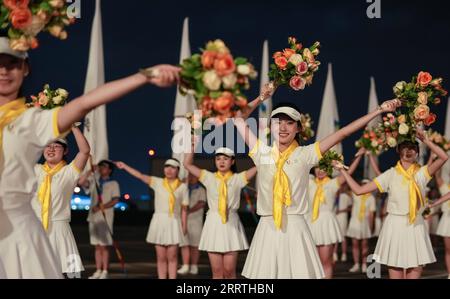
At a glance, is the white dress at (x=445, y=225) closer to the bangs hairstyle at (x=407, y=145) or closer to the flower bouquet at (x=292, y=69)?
the bangs hairstyle at (x=407, y=145)

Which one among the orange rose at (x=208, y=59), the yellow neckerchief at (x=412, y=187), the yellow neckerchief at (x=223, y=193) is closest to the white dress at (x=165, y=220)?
the yellow neckerchief at (x=223, y=193)

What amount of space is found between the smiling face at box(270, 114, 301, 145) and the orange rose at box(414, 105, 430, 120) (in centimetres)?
142

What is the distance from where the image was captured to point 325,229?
14.4m

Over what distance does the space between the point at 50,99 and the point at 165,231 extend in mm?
5562

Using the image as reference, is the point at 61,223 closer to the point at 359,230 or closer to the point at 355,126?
the point at 355,126

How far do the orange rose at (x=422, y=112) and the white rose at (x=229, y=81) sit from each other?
4774 mm

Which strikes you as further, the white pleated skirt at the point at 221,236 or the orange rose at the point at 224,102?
the white pleated skirt at the point at 221,236

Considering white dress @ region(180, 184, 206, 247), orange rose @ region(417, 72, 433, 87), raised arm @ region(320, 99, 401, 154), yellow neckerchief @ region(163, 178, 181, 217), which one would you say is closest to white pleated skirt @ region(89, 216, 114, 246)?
yellow neckerchief @ region(163, 178, 181, 217)

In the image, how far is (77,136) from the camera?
254 inches

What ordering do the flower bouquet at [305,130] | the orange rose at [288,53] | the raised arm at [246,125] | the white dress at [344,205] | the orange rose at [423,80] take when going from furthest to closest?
the white dress at [344,205]
the flower bouquet at [305,130]
the orange rose at [423,80]
the orange rose at [288,53]
the raised arm at [246,125]

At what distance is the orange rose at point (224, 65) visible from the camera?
3.90 m

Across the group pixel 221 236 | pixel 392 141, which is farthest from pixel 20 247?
pixel 221 236

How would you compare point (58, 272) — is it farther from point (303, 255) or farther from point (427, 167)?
point (427, 167)

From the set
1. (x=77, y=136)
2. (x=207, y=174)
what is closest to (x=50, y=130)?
(x=77, y=136)
